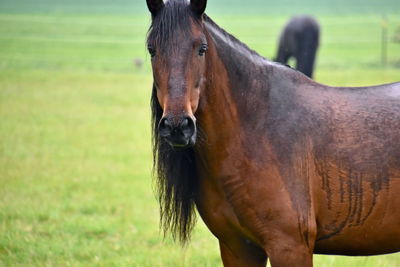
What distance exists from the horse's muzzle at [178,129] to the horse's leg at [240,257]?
94cm

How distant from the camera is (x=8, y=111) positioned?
627 inches

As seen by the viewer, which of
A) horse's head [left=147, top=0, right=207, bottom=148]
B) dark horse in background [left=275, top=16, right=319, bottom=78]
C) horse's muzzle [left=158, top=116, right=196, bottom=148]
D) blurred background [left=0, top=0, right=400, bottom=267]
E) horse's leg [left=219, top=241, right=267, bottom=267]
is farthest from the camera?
dark horse in background [left=275, top=16, right=319, bottom=78]

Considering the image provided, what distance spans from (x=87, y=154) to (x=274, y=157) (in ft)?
27.6

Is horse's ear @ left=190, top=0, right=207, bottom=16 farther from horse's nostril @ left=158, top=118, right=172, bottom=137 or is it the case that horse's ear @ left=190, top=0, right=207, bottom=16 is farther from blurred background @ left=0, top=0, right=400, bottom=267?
horse's nostril @ left=158, top=118, right=172, bottom=137

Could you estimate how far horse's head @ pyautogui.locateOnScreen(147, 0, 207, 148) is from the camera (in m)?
3.28

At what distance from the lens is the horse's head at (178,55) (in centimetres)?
328

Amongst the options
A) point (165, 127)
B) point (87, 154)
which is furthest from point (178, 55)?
→ point (87, 154)

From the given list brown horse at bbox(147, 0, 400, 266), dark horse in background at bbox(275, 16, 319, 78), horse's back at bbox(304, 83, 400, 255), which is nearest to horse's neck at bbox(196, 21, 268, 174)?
brown horse at bbox(147, 0, 400, 266)

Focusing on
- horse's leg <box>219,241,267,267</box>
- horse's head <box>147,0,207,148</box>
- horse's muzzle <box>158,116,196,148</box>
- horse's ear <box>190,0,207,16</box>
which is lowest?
horse's leg <box>219,241,267,267</box>

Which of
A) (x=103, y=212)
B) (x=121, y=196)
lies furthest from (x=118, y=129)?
(x=103, y=212)

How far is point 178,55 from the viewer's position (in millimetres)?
3371

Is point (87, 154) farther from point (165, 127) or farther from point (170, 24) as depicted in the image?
point (165, 127)

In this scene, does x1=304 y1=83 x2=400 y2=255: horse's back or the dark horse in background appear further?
the dark horse in background

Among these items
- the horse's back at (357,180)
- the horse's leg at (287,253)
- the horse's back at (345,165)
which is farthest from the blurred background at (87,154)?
the horse's leg at (287,253)
